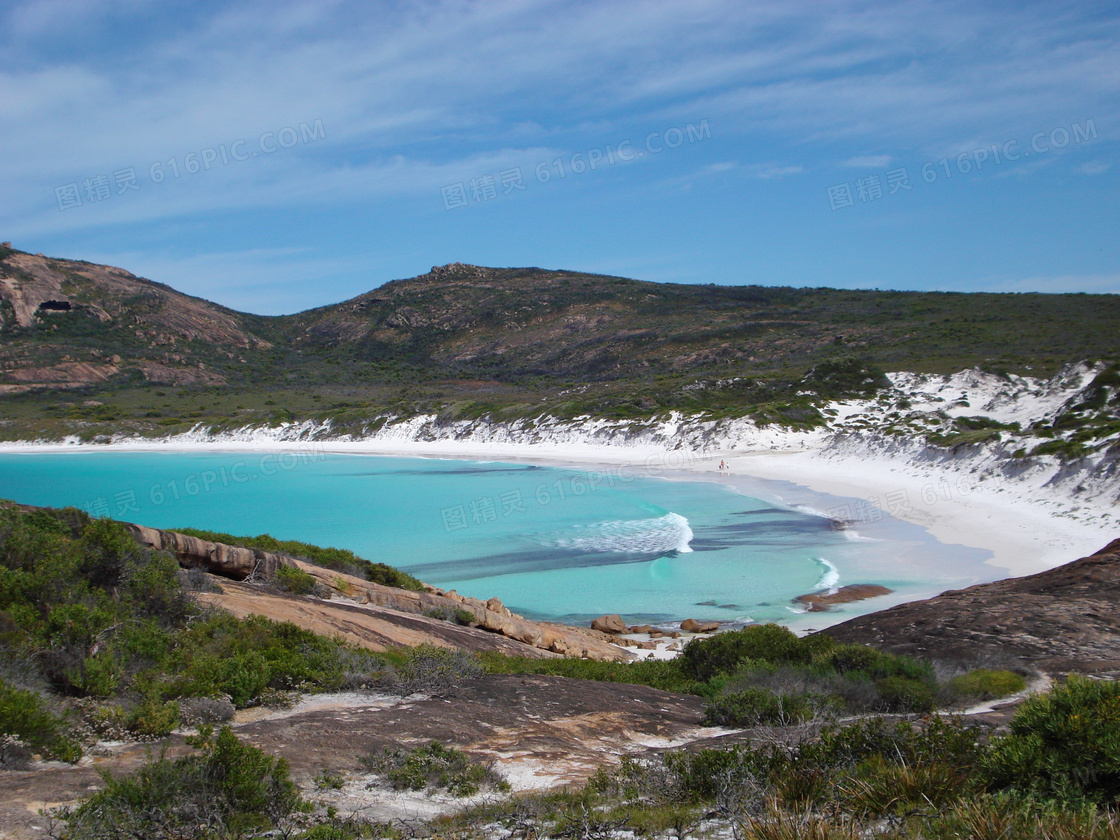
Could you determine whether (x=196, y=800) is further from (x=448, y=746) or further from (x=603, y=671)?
(x=603, y=671)

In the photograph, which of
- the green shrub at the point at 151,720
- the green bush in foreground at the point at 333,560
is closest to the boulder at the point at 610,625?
the green bush in foreground at the point at 333,560

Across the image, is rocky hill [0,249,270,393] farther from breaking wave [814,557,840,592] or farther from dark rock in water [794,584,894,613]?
dark rock in water [794,584,894,613]

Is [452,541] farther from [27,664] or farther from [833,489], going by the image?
[27,664]

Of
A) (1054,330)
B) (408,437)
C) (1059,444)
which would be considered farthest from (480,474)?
(1054,330)

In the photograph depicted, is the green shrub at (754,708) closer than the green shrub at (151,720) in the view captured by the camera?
No

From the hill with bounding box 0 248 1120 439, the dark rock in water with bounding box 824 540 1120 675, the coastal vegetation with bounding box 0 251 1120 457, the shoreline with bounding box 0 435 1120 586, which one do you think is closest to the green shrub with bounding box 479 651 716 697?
the dark rock in water with bounding box 824 540 1120 675

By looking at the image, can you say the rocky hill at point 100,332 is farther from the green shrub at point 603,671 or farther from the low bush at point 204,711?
the low bush at point 204,711
